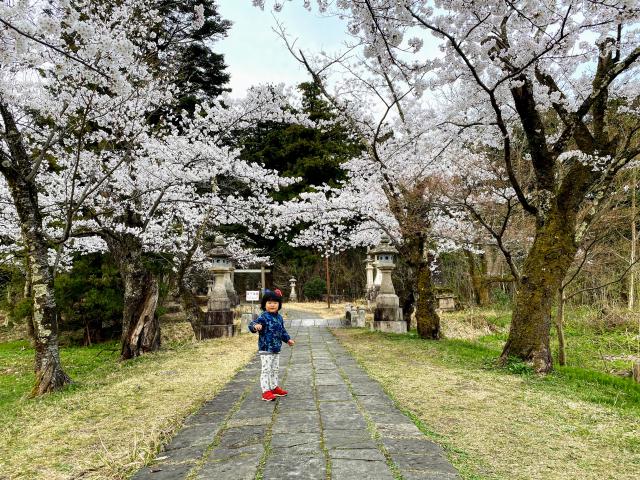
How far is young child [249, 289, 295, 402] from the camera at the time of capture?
4.68 m

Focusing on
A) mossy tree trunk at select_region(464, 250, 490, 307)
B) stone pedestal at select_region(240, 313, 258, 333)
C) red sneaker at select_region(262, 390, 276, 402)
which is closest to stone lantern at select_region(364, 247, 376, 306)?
mossy tree trunk at select_region(464, 250, 490, 307)

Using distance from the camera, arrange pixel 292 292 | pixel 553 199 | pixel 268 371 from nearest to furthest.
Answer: pixel 268 371 → pixel 553 199 → pixel 292 292

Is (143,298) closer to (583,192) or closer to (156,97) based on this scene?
(156,97)

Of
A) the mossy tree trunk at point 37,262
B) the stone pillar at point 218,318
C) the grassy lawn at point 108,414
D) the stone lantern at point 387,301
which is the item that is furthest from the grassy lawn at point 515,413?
the stone pillar at point 218,318

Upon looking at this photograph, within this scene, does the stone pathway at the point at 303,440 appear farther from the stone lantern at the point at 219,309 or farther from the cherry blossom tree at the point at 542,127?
the stone lantern at the point at 219,309

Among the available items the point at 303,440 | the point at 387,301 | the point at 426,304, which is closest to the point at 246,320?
the point at 387,301

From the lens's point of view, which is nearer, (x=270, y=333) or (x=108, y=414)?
(x=108, y=414)

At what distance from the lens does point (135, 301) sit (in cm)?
899

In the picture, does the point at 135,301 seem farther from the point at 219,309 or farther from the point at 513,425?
the point at 513,425

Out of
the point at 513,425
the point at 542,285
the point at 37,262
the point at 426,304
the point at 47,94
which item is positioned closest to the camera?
the point at 513,425

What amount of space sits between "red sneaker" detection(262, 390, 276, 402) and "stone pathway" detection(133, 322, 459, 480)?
82 mm

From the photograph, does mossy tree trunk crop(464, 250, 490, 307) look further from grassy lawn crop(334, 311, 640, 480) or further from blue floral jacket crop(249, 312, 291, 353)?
blue floral jacket crop(249, 312, 291, 353)

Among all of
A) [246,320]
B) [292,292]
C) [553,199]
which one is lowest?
[246,320]

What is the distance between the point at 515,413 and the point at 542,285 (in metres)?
2.61
